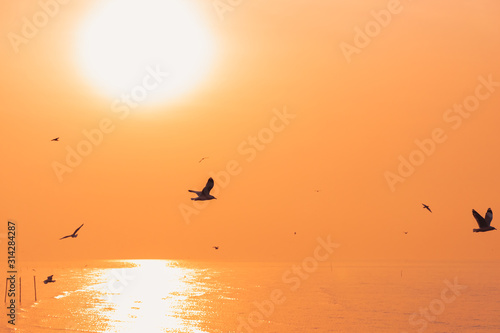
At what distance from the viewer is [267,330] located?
88938 mm

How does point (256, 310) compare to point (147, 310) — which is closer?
point (147, 310)

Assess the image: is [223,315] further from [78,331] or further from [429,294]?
[429,294]

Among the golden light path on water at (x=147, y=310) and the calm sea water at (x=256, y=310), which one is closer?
the golden light path on water at (x=147, y=310)

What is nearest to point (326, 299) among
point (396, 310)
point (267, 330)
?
point (396, 310)

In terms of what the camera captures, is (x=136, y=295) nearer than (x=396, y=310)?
No

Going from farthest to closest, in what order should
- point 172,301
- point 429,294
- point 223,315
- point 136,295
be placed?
point 429,294 < point 136,295 < point 172,301 < point 223,315

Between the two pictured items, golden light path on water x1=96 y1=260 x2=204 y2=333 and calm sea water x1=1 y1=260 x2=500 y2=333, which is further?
calm sea water x1=1 y1=260 x2=500 y2=333

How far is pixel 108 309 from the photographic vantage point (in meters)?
114

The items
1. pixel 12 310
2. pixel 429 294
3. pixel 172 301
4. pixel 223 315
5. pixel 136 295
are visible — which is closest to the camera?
pixel 12 310

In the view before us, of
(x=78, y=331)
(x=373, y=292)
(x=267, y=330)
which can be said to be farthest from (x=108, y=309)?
(x=373, y=292)

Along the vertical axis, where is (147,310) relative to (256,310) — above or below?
above

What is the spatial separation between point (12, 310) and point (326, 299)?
6327 centimetres

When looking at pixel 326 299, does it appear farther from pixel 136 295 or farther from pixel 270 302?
→ pixel 136 295

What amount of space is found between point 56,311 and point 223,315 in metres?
25.7
